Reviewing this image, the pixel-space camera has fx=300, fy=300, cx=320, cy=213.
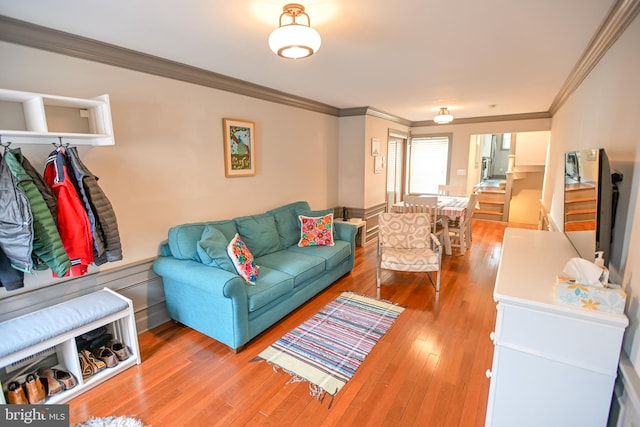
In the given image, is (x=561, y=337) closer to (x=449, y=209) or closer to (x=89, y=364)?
(x=89, y=364)

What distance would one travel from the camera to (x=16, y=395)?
1.75 metres

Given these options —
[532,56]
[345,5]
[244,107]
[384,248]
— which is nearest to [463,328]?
[384,248]

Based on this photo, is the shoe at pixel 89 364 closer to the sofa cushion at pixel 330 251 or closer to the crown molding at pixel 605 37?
the sofa cushion at pixel 330 251

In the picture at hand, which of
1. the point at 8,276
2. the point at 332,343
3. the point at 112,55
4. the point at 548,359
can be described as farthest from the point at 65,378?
the point at 548,359

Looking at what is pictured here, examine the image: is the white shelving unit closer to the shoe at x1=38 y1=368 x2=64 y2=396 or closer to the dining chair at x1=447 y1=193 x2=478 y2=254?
the shoe at x1=38 y1=368 x2=64 y2=396

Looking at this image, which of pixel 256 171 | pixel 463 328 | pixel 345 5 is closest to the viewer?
pixel 345 5

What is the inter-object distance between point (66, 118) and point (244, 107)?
5.47ft

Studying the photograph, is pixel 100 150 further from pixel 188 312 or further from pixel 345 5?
pixel 345 5

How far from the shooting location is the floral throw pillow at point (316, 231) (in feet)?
12.0

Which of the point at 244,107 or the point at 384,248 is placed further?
the point at 384,248

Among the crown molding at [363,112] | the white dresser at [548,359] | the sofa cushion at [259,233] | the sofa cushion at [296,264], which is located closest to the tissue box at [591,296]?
the white dresser at [548,359]

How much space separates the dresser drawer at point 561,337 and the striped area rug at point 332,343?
3.93 feet

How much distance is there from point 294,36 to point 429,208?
324cm

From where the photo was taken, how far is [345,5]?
164cm
